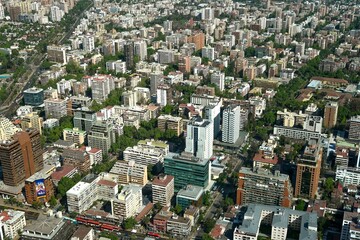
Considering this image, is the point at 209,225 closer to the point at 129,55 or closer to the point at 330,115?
the point at 330,115

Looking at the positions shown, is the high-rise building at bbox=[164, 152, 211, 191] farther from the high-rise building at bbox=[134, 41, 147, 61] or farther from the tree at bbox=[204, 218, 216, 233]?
the high-rise building at bbox=[134, 41, 147, 61]

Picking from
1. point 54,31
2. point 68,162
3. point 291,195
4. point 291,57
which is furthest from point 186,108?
point 54,31

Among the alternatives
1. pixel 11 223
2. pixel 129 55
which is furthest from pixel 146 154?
pixel 129 55

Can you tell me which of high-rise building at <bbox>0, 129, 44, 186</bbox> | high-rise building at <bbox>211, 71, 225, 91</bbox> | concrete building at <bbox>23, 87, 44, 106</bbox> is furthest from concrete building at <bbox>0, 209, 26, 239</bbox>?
high-rise building at <bbox>211, 71, 225, 91</bbox>

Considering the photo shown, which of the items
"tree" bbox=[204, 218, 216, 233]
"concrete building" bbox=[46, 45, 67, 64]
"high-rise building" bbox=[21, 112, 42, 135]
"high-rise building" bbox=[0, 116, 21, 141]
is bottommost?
"tree" bbox=[204, 218, 216, 233]

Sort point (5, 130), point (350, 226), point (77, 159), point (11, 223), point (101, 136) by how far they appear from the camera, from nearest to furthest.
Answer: point (350, 226), point (11, 223), point (77, 159), point (5, 130), point (101, 136)

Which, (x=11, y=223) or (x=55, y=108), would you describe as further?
(x=55, y=108)

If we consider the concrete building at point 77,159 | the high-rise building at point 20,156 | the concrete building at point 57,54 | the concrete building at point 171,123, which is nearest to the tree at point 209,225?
the concrete building at point 77,159
